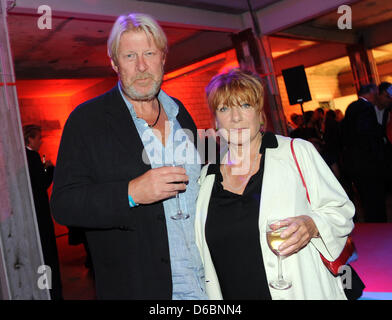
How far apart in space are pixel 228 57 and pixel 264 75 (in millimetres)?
1729

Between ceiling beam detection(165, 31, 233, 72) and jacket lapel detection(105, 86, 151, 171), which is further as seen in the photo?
ceiling beam detection(165, 31, 233, 72)

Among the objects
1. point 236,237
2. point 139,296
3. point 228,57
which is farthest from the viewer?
point 228,57

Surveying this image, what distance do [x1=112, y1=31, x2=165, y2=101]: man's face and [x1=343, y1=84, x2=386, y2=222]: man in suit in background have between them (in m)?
3.60

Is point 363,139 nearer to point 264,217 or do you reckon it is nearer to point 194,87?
point 264,217

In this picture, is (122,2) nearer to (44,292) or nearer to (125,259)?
(44,292)

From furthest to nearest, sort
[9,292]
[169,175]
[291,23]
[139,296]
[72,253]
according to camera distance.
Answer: [72,253], [291,23], [9,292], [139,296], [169,175]

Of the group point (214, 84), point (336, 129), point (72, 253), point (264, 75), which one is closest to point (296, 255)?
point (214, 84)

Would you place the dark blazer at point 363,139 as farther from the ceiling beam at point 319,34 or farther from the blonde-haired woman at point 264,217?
the ceiling beam at point 319,34

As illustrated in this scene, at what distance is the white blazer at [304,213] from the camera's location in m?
1.52

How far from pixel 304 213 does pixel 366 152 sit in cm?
353

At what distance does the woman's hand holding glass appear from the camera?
4.38 feet

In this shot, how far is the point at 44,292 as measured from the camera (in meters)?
3.52

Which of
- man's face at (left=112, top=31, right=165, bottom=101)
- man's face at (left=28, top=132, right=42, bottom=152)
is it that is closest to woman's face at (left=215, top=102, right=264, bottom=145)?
man's face at (left=112, top=31, right=165, bottom=101)

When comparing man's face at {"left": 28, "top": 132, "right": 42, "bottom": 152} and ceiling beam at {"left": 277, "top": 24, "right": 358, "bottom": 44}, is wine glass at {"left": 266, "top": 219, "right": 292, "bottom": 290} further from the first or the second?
ceiling beam at {"left": 277, "top": 24, "right": 358, "bottom": 44}
